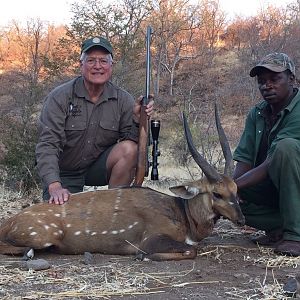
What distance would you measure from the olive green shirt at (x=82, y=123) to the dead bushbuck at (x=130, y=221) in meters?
0.95

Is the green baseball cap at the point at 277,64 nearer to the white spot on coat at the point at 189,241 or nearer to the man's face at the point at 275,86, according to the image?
the man's face at the point at 275,86

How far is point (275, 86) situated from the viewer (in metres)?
5.11

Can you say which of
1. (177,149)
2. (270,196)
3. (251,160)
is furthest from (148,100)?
(177,149)

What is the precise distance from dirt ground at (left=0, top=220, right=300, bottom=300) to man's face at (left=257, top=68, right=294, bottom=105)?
1.33 m

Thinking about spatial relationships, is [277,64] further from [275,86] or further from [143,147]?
[143,147]

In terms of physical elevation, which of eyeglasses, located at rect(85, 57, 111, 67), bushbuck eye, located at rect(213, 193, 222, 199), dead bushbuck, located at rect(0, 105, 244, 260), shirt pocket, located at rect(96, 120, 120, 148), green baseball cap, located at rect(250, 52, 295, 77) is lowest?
dead bushbuck, located at rect(0, 105, 244, 260)

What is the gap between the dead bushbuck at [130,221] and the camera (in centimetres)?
462

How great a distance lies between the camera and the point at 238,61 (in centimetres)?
3506

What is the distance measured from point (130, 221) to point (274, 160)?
129 centimetres

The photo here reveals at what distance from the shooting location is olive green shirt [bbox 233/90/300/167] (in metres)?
4.94

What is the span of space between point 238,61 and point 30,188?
91.4 feet

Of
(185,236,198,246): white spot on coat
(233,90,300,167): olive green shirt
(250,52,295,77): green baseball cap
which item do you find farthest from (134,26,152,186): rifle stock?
(250,52,295,77): green baseball cap

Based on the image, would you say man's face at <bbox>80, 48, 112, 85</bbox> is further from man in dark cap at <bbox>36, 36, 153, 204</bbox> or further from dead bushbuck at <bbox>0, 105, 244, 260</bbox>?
dead bushbuck at <bbox>0, 105, 244, 260</bbox>

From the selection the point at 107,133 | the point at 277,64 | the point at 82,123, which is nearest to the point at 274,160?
the point at 277,64
